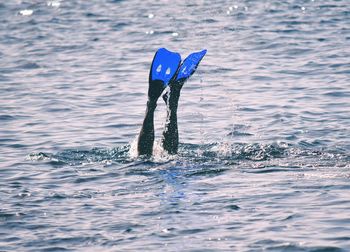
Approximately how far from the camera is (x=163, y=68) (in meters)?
15.0

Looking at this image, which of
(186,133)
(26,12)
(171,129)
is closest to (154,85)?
(171,129)

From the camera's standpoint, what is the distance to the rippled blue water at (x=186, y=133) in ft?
37.2

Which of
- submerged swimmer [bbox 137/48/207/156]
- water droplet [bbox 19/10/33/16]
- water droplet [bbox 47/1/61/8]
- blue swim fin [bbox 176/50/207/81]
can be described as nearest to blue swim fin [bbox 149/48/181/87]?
submerged swimmer [bbox 137/48/207/156]

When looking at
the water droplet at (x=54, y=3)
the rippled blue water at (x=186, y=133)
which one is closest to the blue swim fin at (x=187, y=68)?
the rippled blue water at (x=186, y=133)

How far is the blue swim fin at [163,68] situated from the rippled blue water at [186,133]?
1228mm

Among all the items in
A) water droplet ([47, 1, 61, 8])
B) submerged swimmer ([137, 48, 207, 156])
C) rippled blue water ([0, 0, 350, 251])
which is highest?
water droplet ([47, 1, 61, 8])

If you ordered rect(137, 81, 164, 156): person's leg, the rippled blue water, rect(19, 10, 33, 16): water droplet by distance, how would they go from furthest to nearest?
rect(19, 10, 33, 16): water droplet < rect(137, 81, 164, 156): person's leg < the rippled blue water

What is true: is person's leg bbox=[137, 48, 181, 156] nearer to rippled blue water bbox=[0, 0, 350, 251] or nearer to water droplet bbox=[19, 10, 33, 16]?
rippled blue water bbox=[0, 0, 350, 251]

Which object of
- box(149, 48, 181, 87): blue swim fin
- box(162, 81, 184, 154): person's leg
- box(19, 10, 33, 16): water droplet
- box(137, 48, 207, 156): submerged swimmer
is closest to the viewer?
box(137, 48, 207, 156): submerged swimmer

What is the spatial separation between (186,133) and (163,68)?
7.42 feet

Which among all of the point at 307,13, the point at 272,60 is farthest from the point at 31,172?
the point at 307,13

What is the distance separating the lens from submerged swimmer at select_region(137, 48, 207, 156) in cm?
1462

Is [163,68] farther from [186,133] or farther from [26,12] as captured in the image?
[26,12]

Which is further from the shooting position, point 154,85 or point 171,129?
point 154,85
